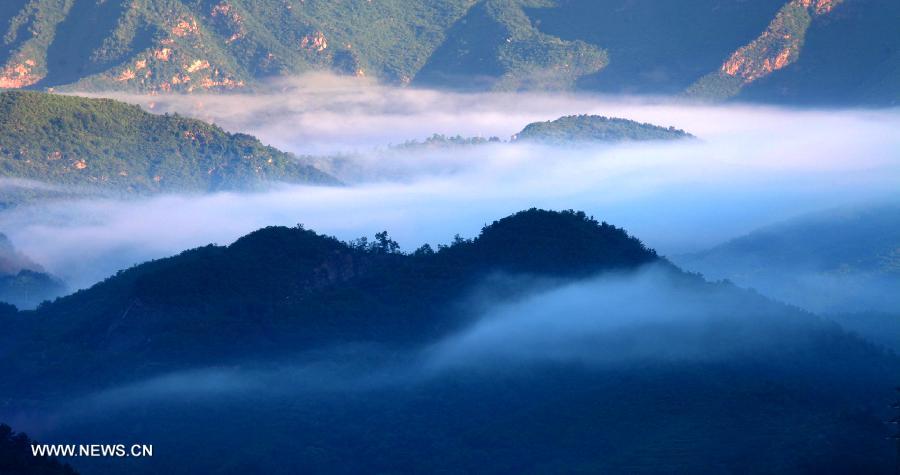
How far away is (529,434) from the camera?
108 meters

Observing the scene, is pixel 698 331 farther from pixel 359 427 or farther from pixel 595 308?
pixel 359 427

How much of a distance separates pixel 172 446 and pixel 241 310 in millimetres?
18460

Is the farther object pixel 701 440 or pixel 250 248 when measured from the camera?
pixel 250 248

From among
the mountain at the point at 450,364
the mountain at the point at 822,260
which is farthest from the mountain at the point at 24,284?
the mountain at the point at 822,260

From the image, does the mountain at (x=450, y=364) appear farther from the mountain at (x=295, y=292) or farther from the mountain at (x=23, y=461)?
the mountain at (x=23, y=461)

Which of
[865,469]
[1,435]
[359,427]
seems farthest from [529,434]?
[1,435]

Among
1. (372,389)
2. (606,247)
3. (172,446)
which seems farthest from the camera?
(606,247)

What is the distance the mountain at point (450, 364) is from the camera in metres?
105

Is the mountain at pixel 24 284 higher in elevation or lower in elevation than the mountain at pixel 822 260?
higher

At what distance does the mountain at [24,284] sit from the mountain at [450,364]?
35510 millimetres

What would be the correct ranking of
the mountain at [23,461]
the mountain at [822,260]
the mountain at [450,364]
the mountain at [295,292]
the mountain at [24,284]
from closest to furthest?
the mountain at [23,461] → the mountain at [450,364] → the mountain at [295,292] → the mountain at [822,260] → the mountain at [24,284]

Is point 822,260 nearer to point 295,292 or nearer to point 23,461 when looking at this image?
point 295,292

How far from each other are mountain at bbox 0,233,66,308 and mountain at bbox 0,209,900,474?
35510mm

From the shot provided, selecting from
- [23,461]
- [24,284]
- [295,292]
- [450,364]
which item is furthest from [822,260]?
[23,461]
